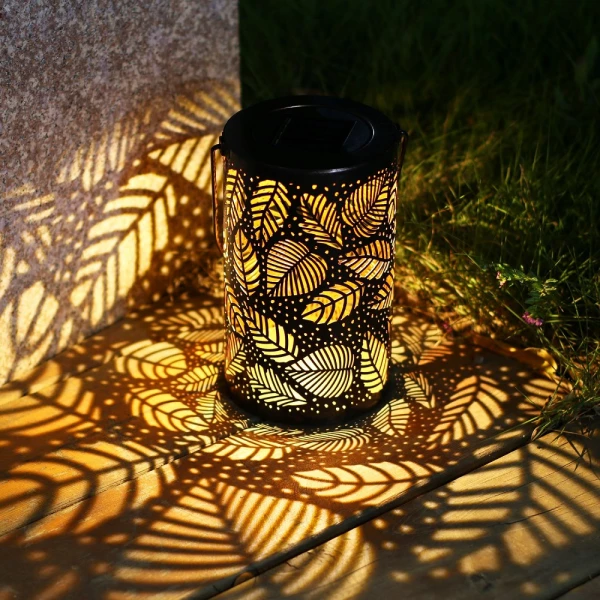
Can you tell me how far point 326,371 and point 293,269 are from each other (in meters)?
0.24

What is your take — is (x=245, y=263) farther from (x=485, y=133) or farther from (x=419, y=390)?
(x=485, y=133)

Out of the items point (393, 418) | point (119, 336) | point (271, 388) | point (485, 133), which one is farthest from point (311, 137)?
point (485, 133)

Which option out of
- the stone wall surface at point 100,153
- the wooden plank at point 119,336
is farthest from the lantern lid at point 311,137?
the wooden plank at point 119,336

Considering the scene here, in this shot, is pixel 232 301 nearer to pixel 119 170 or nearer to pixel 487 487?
pixel 119 170

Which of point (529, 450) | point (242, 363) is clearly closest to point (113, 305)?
point (242, 363)

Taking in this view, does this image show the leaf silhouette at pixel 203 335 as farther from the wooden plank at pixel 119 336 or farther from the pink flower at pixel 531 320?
the pink flower at pixel 531 320

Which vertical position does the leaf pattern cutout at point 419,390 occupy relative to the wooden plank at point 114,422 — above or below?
below

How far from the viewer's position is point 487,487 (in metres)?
1.63

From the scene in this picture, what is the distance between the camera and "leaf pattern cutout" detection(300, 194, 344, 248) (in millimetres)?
1519

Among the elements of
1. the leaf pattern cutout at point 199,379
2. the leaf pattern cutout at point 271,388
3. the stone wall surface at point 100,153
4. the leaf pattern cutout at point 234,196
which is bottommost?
the leaf pattern cutout at point 271,388

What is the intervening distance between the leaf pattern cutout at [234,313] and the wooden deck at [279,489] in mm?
201

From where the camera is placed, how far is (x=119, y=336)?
2037mm

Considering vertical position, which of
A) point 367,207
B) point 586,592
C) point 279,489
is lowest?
point 586,592

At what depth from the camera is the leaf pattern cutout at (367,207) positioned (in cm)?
155
